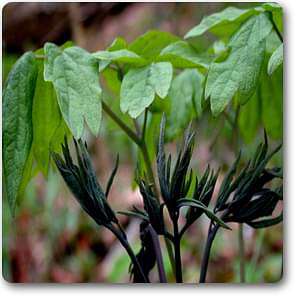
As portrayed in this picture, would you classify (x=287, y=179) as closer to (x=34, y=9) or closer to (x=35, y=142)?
(x=35, y=142)

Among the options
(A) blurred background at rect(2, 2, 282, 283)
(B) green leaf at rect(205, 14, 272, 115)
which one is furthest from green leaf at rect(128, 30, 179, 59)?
(A) blurred background at rect(2, 2, 282, 283)

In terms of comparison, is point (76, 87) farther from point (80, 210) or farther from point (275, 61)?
point (80, 210)

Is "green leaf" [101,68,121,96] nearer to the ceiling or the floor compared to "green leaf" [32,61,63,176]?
nearer to the ceiling

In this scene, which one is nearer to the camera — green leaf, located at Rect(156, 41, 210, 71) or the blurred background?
green leaf, located at Rect(156, 41, 210, 71)

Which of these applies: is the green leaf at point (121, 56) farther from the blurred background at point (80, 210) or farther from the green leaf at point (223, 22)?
the blurred background at point (80, 210)

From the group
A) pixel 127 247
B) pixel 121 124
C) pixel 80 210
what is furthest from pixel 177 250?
pixel 80 210

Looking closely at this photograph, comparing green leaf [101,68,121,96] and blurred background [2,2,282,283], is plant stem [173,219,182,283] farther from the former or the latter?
blurred background [2,2,282,283]

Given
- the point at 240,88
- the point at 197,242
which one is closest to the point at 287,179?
the point at 240,88

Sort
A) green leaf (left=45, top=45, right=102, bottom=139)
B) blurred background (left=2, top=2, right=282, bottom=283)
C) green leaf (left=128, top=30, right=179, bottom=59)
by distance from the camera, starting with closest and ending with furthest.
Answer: green leaf (left=45, top=45, right=102, bottom=139), green leaf (left=128, top=30, right=179, bottom=59), blurred background (left=2, top=2, right=282, bottom=283)
